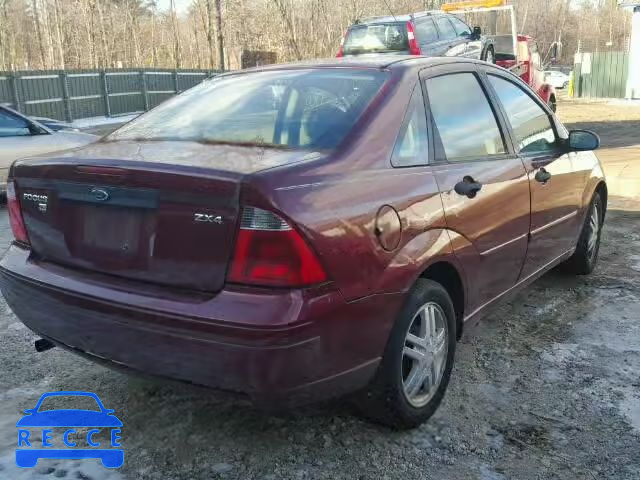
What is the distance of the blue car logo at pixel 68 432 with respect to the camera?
108 inches

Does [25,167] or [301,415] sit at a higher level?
[25,167]

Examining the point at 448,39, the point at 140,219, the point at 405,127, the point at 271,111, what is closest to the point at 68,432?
the point at 140,219

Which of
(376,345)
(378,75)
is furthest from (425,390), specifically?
(378,75)

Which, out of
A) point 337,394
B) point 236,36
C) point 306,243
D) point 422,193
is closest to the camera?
point 306,243

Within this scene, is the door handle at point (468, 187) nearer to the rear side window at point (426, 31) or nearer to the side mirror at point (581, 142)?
the side mirror at point (581, 142)

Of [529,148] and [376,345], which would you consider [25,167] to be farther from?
[529,148]

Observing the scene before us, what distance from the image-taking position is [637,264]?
17.8ft

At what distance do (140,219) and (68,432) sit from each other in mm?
1130

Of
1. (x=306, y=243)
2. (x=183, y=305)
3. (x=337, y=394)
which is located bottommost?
(x=337, y=394)

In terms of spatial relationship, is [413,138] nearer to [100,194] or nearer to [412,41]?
[100,194]

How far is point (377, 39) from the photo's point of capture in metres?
12.6

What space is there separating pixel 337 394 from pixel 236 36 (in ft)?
139

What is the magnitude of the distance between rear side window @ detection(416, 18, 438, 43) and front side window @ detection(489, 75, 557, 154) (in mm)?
8376

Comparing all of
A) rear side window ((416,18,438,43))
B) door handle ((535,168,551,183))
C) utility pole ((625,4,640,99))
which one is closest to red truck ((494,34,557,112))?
rear side window ((416,18,438,43))
